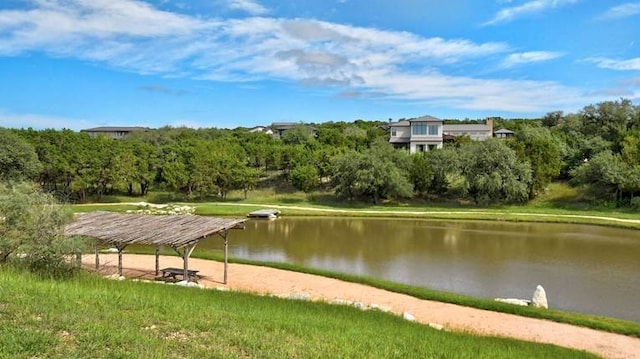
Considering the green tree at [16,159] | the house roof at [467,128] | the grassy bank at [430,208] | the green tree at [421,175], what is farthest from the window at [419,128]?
the green tree at [16,159]

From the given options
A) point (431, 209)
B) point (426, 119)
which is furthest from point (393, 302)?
point (426, 119)

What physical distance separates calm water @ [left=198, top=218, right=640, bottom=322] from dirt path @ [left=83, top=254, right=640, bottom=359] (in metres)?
1.50

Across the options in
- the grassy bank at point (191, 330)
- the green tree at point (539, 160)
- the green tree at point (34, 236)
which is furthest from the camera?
the green tree at point (539, 160)

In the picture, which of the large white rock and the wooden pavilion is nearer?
the large white rock

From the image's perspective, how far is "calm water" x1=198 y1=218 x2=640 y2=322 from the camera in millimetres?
19297

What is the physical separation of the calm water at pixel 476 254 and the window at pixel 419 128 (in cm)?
3111

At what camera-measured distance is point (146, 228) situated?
67.6ft

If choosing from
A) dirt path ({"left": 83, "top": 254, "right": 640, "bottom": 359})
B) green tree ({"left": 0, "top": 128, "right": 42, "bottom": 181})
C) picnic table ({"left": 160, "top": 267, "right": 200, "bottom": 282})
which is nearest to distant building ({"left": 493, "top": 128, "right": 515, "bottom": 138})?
green tree ({"left": 0, "top": 128, "right": 42, "bottom": 181})

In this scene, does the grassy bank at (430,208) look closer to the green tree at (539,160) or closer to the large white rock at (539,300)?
the green tree at (539,160)

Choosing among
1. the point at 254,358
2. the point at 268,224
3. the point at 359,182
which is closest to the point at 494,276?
the point at 254,358

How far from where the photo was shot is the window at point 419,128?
230ft

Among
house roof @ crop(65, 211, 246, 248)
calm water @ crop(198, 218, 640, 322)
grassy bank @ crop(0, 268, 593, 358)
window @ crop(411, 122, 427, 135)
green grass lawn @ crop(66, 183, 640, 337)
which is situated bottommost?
calm water @ crop(198, 218, 640, 322)

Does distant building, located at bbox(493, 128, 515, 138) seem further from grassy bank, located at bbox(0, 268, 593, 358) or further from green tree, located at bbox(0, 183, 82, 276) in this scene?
green tree, located at bbox(0, 183, 82, 276)

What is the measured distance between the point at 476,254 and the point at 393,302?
1143 centimetres
